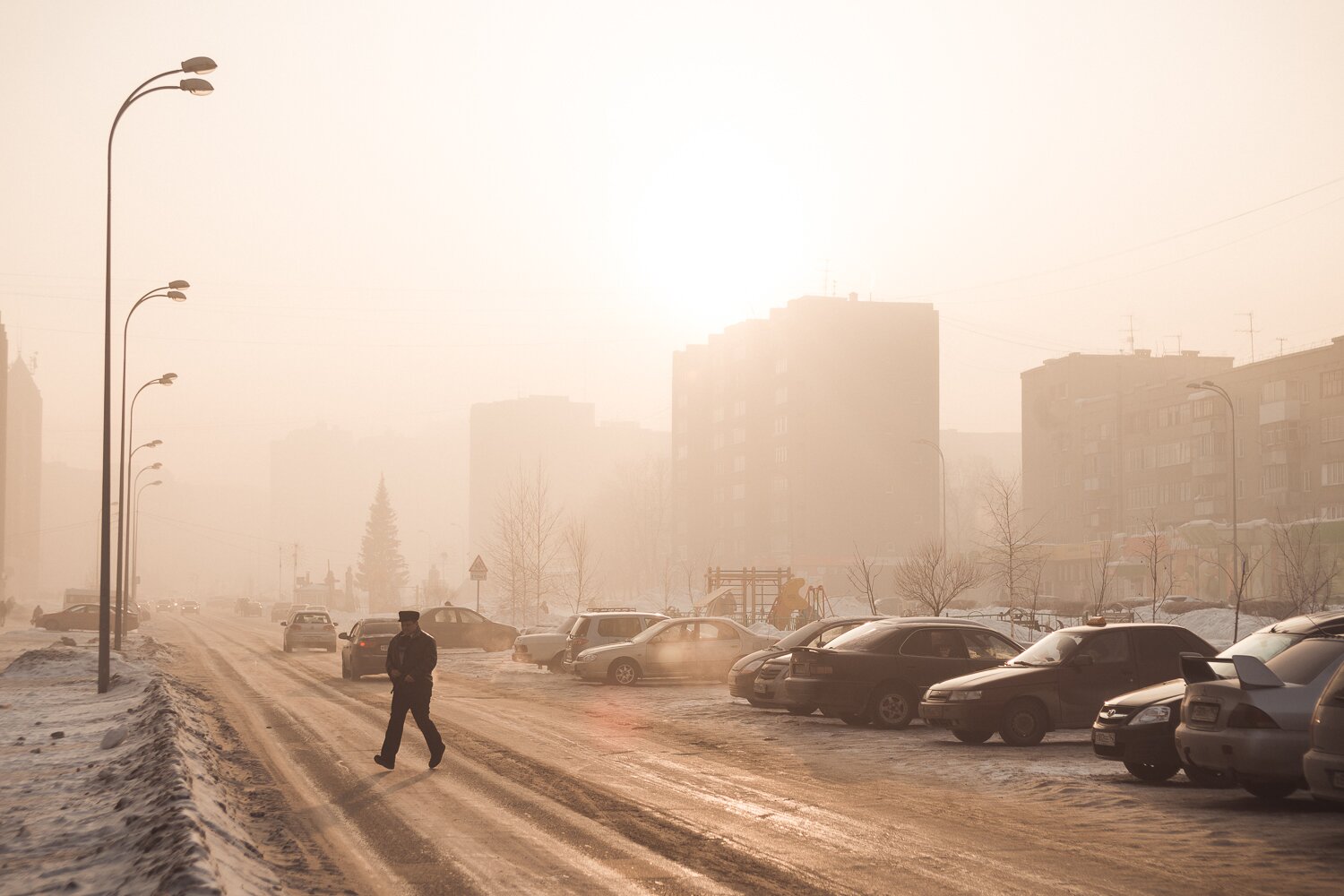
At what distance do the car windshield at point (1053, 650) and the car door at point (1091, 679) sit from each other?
0.35 feet

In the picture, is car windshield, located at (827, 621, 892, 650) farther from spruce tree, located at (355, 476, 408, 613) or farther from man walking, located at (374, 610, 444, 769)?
spruce tree, located at (355, 476, 408, 613)

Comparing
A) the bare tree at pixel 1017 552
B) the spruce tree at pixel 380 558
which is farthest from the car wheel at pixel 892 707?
the spruce tree at pixel 380 558

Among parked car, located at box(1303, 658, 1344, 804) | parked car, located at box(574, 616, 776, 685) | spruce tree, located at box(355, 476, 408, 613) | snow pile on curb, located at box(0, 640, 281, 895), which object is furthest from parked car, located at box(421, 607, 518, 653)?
spruce tree, located at box(355, 476, 408, 613)

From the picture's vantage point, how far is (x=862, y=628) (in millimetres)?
21109

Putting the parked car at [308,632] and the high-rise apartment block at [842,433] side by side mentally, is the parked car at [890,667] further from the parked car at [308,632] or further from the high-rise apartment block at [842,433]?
the high-rise apartment block at [842,433]

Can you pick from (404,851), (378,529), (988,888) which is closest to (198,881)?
(404,851)

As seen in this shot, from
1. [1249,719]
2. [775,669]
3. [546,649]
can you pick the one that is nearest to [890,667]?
[775,669]

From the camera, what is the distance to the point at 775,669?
21969 mm

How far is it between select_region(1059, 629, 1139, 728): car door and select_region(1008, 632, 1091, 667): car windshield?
0.35 feet

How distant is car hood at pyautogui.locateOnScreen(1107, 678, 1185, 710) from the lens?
46.0ft

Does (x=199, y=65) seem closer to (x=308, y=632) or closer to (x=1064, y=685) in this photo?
(x=1064, y=685)

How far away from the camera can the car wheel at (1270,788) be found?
11781 mm

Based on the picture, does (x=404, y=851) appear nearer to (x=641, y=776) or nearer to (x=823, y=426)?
(x=641, y=776)

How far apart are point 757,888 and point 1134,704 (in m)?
7.35
